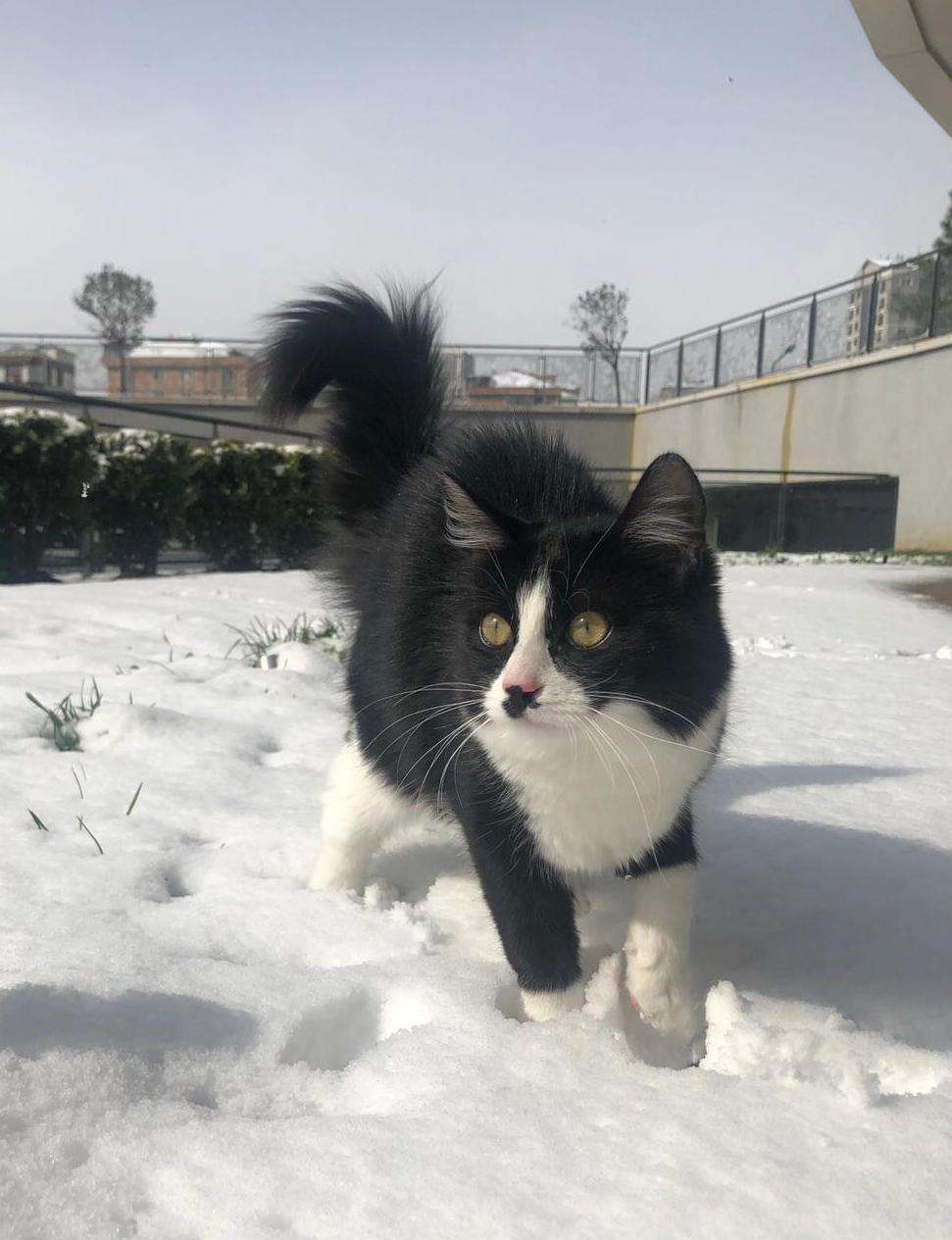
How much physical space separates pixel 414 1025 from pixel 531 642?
1.86 feet

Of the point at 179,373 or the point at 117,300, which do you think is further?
the point at 117,300

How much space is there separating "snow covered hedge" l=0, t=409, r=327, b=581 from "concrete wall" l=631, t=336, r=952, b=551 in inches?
316

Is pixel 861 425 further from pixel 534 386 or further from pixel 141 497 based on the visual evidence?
pixel 141 497

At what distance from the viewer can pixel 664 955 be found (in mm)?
1585

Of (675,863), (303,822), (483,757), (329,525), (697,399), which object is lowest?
(303,822)

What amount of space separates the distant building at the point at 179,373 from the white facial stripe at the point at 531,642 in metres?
22.6

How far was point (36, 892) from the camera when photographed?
1748mm

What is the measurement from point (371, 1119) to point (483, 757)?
0.58m


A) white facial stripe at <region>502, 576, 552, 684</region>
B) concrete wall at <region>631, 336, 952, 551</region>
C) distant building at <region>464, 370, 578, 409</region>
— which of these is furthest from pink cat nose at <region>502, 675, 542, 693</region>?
distant building at <region>464, 370, 578, 409</region>

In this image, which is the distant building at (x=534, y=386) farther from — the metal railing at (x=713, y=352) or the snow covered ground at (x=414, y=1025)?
the snow covered ground at (x=414, y=1025)

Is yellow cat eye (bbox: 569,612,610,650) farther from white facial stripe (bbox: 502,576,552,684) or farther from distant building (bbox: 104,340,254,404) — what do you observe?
distant building (bbox: 104,340,254,404)

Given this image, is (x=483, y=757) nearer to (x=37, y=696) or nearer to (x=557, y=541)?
(x=557, y=541)

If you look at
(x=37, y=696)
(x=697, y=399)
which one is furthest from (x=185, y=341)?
(x=37, y=696)

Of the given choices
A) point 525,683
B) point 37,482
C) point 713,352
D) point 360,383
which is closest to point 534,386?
point 713,352
